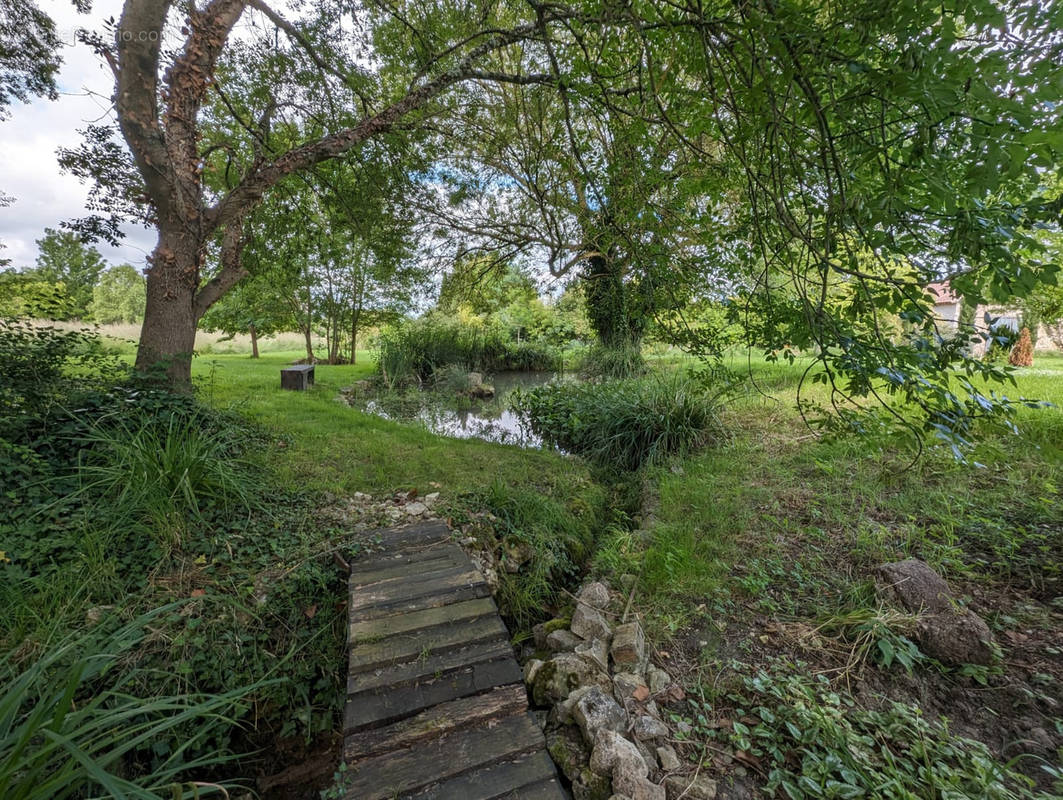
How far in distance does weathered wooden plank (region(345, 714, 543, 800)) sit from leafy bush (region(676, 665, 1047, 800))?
2.10 feet

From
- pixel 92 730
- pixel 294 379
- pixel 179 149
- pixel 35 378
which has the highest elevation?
pixel 179 149

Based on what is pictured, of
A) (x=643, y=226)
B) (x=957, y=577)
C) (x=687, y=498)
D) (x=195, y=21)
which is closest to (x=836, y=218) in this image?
(x=643, y=226)

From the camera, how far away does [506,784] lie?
1.24 m

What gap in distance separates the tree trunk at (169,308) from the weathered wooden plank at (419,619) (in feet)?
10.3

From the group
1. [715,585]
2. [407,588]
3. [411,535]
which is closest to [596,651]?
[715,585]

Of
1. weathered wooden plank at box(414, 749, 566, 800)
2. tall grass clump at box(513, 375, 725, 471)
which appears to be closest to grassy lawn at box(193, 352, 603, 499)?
tall grass clump at box(513, 375, 725, 471)

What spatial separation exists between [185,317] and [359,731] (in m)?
3.87

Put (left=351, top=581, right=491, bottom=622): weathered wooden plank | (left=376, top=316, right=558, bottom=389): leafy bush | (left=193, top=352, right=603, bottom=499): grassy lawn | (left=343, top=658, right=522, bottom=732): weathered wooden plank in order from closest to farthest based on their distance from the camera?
(left=343, top=658, right=522, bottom=732): weathered wooden plank → (left=351, top=581, right=491, bottom=622): weathered wooden plank → (left=193, top=352, right=603, bottom=499): grassy lawn → (left=376, top=316, right=558, bottom=389): leafy bush

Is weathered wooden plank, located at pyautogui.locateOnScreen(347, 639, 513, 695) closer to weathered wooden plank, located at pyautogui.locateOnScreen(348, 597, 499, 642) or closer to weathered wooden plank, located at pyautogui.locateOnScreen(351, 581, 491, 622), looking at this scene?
weathered wooden plank, located at pyautogui.locateOnScreen(348, 597, 499, 642)

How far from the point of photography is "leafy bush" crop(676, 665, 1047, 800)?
1142 millimetres

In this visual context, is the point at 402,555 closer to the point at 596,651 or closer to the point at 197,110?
the point at 596,651

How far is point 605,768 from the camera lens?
1.31 m

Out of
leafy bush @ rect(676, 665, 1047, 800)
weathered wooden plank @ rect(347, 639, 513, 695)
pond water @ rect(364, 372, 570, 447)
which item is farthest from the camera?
pond water @ rect(364, 372, 570, 447)

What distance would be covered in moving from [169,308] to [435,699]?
3.99m
